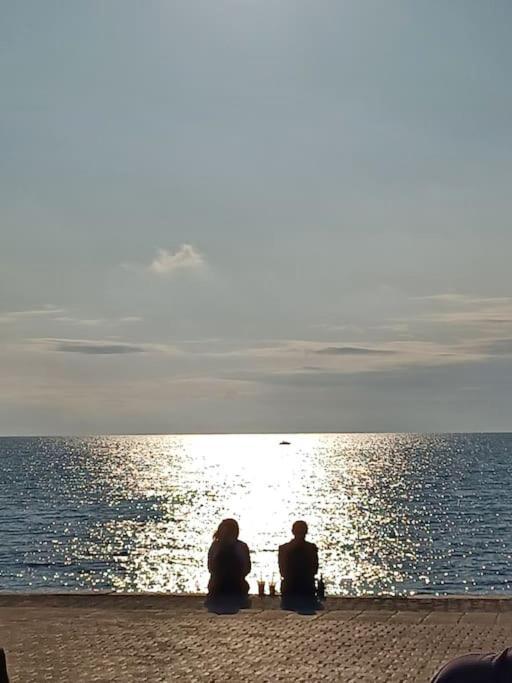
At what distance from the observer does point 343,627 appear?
14.1 metres

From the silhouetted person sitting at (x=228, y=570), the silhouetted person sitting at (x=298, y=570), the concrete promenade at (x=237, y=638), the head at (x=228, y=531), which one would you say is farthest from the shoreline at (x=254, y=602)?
the head at (x=228, y=531)

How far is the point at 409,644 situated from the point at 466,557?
36187mm

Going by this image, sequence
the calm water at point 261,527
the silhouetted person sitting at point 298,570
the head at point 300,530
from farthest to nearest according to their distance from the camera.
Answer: the calm water at point 261,527 < the head at point 300,530 < the silhouetted person sitting at point 298,570

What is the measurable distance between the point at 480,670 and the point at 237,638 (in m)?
9.15

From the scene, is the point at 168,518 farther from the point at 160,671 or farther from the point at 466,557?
the point at 160,671

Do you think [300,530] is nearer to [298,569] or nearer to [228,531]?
[298,569]

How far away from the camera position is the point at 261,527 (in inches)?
2618

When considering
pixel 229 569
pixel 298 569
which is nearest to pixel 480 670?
pixel 298 569

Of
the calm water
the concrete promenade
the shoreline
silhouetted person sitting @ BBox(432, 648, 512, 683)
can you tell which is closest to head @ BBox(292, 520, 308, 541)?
the shoreline

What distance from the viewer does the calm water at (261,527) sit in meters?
42.1

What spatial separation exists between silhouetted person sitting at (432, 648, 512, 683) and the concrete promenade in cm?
689

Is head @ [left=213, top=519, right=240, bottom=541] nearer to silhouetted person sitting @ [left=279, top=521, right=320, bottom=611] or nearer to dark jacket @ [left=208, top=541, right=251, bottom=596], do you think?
dark jacket @ [left=208, top=541, right=251, bottom=596]

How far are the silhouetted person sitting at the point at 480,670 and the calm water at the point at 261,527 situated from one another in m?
33.6

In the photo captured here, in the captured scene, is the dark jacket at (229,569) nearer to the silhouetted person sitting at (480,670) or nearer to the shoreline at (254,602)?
the shoreline at (254,602)
